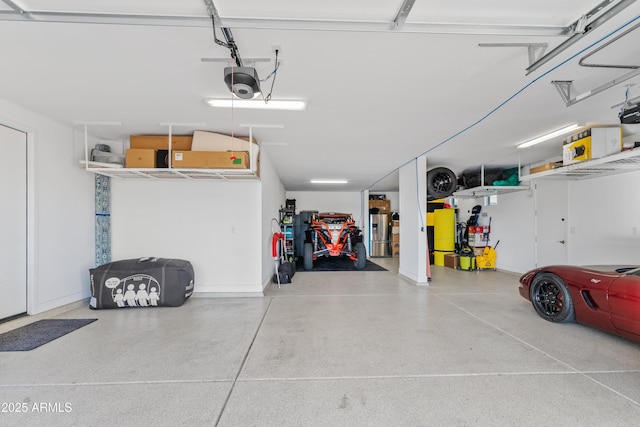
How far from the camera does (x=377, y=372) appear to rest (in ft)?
6.97

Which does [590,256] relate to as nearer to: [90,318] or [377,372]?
[377,372]

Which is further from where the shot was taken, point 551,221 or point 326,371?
point 551,221

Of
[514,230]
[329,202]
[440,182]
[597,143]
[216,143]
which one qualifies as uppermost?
[216,143]

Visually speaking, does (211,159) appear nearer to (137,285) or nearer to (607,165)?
(137,285)

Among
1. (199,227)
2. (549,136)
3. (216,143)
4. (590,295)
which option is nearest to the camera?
(590,295)

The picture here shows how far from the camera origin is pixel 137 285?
386cm

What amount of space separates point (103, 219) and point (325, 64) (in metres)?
4.34

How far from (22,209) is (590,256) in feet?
28.9

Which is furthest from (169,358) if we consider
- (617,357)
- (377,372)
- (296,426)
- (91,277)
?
(617,357)

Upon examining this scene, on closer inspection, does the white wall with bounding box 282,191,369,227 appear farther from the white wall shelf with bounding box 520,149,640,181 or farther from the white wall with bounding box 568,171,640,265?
the white wall shelf with bounding box 520,149,640,181

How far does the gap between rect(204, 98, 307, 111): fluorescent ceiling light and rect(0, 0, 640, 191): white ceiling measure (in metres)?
0.11

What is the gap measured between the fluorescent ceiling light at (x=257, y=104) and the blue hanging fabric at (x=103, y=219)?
2.73 m

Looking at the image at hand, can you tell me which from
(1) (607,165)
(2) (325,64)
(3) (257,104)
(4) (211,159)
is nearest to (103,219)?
(4) (211,159)

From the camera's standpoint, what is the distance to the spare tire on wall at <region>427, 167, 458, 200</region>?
6004 mm
